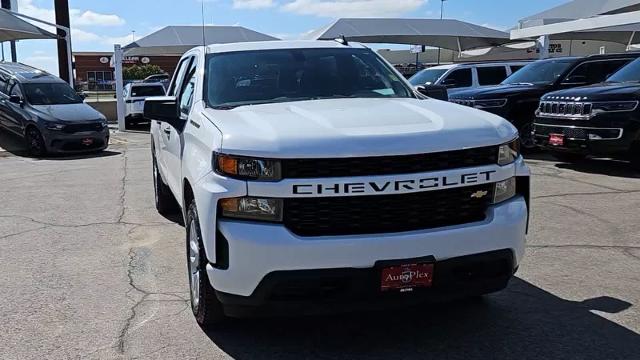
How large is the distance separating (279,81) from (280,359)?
6.94 feet

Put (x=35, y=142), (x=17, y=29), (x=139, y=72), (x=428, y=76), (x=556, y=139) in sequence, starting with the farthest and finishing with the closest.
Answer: (x=139, y=72)
(x=17, y=29)
(x=428, y=76)
(x=35, y=142)
(x=556, y=139)

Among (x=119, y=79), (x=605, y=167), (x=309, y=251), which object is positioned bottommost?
(x=605, y=167)

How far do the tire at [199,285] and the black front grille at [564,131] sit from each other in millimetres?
7294

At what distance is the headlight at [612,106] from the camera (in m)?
9.20

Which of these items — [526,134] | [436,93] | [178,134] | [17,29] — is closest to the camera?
[178,134]

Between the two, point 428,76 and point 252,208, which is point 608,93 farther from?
point 252,208

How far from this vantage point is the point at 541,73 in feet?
41.9

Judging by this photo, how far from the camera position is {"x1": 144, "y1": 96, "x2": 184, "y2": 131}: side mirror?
185 inches

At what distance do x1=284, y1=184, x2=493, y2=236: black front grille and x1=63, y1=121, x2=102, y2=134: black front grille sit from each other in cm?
1265

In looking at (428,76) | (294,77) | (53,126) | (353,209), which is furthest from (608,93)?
(53,126)

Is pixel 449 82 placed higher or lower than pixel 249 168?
higher

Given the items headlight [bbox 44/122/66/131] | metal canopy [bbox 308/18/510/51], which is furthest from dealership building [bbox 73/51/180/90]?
headlight [bbox 44/122/66/131]

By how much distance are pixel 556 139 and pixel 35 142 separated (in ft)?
37.7

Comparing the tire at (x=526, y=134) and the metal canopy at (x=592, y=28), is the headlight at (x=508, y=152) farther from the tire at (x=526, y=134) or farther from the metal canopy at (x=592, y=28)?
the metal canopy at (x=592, y=28)
